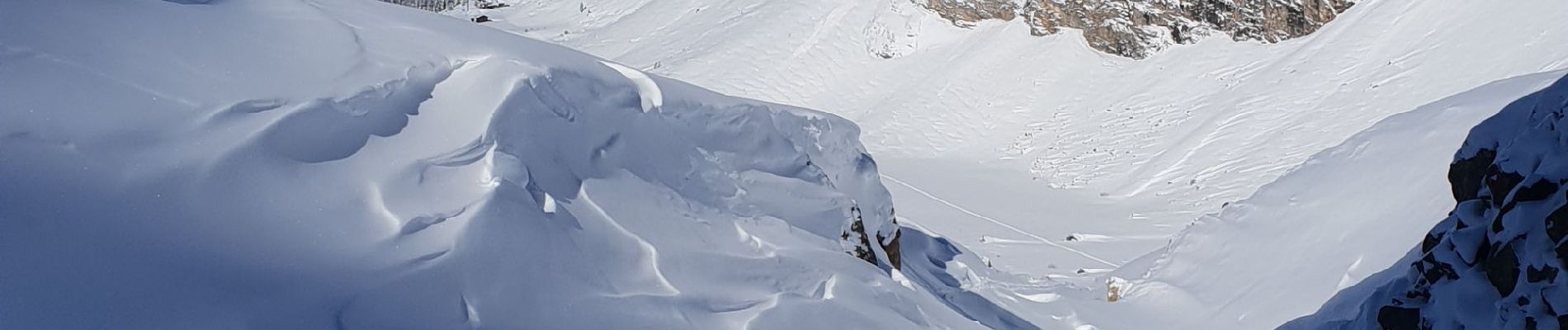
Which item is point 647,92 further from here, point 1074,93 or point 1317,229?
point 1074,93

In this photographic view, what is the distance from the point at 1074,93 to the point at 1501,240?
21.0 meters

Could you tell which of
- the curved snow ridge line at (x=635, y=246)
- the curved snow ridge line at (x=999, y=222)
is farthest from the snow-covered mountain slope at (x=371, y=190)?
the curved snow ridge line at (x=999, y=222)

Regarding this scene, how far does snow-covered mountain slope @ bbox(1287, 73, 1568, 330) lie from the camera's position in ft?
14.8

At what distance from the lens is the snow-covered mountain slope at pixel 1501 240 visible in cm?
450

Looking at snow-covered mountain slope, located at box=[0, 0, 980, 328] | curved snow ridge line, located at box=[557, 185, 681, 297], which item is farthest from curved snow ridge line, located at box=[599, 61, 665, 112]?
curved snow ridge line, located at box=[557, 185, 681, 297]

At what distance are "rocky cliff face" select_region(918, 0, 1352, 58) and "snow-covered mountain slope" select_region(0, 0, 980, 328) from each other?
65.2 ft

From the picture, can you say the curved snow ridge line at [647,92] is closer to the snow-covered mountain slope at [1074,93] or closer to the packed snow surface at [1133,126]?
the packed snow surface at [1133,126]

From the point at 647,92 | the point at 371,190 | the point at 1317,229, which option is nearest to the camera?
the point at 371,190

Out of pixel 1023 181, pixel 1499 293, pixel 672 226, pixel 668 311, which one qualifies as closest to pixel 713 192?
pixel 672 226

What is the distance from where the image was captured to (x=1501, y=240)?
4.78 meters

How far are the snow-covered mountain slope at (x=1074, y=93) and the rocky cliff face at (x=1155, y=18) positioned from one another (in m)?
0.38

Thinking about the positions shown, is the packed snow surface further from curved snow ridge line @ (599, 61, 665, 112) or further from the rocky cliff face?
curved snow ridge line @ (599, 61, 665, 112)

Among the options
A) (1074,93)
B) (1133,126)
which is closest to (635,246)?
(1133,126)

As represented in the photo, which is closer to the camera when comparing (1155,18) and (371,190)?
(371,190)
